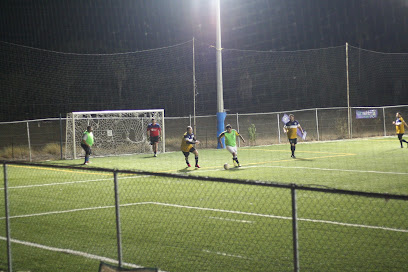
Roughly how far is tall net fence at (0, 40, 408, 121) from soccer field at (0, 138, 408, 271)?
28716 millimetres

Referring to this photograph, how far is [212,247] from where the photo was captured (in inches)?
348

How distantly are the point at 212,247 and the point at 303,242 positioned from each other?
4.72 feet

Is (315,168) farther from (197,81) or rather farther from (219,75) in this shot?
(197,81)

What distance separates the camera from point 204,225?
10555 millimetres

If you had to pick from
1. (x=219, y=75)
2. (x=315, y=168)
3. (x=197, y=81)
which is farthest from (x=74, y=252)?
(x=197, y=81)

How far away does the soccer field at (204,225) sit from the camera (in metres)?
8.02

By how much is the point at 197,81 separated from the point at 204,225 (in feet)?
143

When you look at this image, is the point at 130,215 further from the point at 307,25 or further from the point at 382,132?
the point at 307,25

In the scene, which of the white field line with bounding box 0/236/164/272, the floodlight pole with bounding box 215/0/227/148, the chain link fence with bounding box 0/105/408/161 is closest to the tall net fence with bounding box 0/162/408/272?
the white field line with bounding box 0/236/164/272

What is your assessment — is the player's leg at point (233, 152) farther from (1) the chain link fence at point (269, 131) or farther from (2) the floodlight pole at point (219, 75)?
(1) the chain link fence at point (269, 131)

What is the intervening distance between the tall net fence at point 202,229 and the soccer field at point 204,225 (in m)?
0.02

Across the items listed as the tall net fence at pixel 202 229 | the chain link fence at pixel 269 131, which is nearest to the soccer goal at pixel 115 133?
the chain link fence at pixel 269 131

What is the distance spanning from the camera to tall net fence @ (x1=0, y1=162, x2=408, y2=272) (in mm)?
7750

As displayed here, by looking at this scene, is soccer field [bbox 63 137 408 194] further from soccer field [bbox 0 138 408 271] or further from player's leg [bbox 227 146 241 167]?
player's leg [bbox 227 146 241 167]
